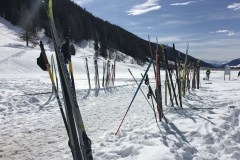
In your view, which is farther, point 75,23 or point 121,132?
point 75,23

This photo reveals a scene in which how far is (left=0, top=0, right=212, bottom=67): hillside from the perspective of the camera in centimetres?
8725

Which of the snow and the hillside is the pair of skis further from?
the hillside

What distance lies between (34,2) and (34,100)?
3616 inches

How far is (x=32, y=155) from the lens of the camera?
21.8 ft

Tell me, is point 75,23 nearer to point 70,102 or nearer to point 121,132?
point 121,132

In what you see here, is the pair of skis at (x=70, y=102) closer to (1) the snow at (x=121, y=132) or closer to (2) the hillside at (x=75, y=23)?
(1) the snow at (x=121, y=132)

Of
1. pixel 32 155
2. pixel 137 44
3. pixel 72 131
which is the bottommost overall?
pixel 32 155

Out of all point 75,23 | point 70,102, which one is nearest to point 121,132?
point 70,102

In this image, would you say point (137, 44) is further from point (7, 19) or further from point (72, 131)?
point (72, 131)

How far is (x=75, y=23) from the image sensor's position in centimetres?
10062

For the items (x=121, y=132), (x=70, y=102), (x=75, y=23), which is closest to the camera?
(x=70, y=102)

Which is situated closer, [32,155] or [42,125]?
[32,155]

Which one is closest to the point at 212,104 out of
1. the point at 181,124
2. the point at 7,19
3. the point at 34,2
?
the point at 181,124

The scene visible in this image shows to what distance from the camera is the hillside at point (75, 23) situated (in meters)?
87.2
